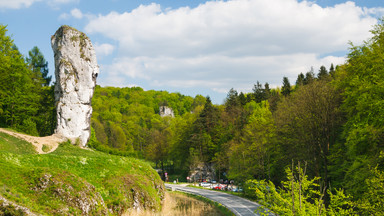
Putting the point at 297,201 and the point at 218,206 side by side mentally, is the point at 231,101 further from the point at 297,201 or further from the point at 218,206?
the point at 297,201

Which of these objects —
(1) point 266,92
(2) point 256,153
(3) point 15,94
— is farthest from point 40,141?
(1) point 266,92

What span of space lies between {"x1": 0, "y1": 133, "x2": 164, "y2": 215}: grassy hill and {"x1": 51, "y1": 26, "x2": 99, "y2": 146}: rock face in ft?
19.8

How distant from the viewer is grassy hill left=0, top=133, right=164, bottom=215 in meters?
14.8

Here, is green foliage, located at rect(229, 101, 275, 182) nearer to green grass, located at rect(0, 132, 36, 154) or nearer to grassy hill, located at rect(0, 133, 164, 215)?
grassy hill, located at rect(0, 133, 164, 215)

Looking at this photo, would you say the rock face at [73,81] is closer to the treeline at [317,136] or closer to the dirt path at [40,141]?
the dirt path at [40,141]

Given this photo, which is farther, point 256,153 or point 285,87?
point 285,87

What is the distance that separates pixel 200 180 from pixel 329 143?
39.3 m

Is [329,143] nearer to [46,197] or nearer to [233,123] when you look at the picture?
[46,197]

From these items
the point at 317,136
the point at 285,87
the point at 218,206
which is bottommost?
the point at 218,206

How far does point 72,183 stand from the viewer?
17109mm

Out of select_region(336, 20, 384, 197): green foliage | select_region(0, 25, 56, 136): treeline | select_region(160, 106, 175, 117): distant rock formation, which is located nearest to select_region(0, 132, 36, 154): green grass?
select_region(0, 25, 56, 136): treeline

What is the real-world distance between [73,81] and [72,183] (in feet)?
91.1

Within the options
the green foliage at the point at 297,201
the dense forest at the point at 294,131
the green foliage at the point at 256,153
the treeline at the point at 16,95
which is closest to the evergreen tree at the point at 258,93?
the dense forest at the point at 294,131

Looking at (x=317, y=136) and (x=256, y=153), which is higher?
(x=317, y=136)
